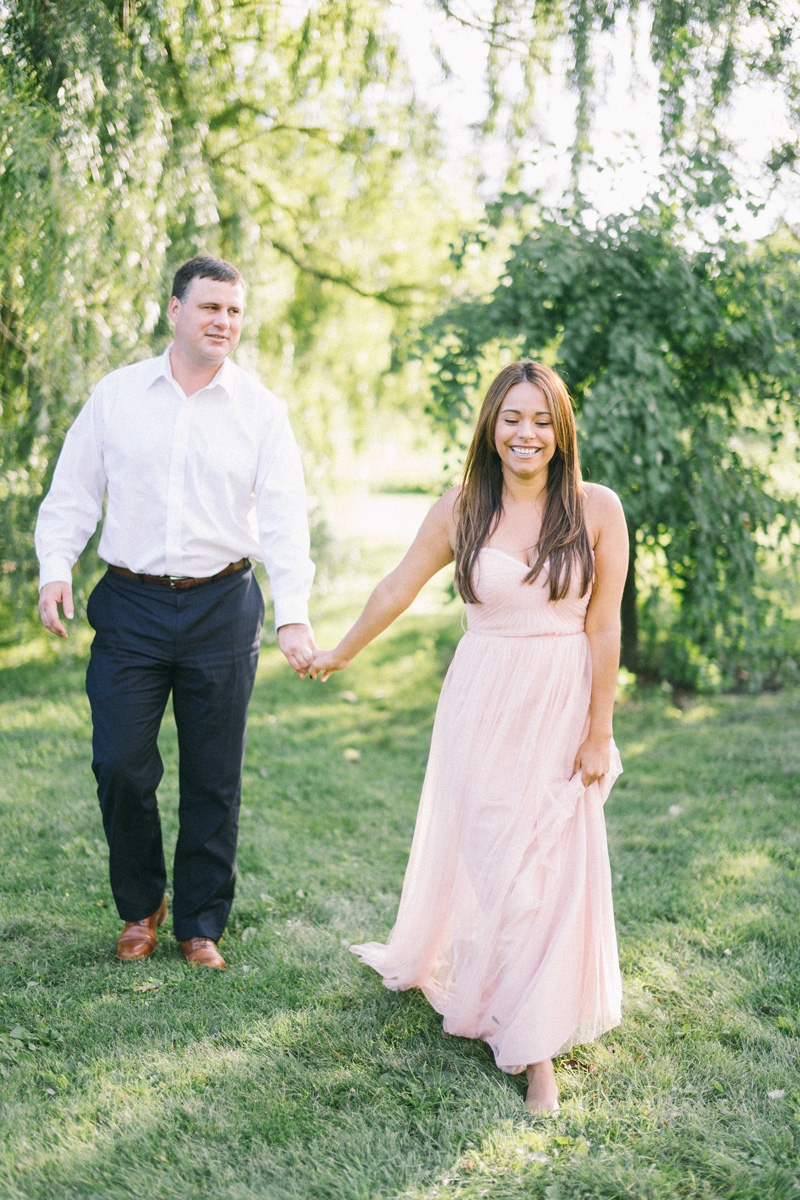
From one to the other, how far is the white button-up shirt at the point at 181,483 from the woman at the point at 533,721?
2.10ft

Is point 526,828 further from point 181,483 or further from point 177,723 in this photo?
point 181,483

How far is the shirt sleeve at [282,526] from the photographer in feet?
10.2

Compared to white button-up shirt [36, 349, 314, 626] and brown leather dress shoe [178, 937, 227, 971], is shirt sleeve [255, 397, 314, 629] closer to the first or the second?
white button-up shirt [36, 349, 314, 626]

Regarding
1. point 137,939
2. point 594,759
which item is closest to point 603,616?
point 594,759

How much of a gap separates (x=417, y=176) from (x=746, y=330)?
2904 millimetres

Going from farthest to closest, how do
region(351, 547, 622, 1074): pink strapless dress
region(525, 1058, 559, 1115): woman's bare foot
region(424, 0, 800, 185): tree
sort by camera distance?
region(424, 0, 800, 185): tree < region(351, 547, 622, 1074): pink strapless dress < region(525, 1058, 559, 1115): woman's bare foot

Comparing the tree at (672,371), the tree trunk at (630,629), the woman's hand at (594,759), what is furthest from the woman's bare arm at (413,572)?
the tree trunk at (630,629)

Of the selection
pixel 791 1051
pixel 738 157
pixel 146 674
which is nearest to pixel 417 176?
pixel 738 157

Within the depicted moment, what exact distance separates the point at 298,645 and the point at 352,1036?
1148 millimetres

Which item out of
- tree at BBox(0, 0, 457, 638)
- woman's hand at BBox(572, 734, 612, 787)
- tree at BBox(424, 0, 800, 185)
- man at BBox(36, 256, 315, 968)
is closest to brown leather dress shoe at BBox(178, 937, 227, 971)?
man at BBox(36, 256, 315, 968)

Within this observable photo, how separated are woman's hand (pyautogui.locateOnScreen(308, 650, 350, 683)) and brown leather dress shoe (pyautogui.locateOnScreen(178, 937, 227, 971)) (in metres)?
0.98

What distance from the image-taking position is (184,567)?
3053 millimetres

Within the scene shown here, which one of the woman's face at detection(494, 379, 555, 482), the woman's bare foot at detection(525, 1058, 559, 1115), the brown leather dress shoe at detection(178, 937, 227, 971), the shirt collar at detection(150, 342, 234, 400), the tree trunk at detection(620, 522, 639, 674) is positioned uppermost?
the shirt collar at detection(150, 342, 234, 400)

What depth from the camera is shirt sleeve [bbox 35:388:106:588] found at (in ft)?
10.2
